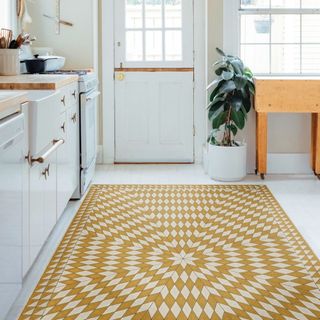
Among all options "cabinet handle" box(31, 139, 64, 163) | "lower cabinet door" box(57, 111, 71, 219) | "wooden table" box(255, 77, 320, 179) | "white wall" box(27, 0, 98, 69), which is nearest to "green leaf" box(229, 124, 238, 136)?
"wooden table" box(255, 77, 320, 179)

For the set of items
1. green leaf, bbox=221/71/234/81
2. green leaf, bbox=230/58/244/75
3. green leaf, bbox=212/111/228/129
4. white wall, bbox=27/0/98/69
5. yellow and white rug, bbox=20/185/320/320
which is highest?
white wall, bbox=27/0/98/69

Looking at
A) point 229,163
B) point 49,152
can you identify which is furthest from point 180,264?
point 229,163

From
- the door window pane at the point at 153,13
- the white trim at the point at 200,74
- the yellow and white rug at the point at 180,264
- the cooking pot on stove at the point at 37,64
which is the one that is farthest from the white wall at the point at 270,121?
the cooking pot on stove at the point at 37,64

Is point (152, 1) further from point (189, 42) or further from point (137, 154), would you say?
point (137, 154)

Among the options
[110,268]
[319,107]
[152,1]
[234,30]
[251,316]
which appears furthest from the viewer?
[152,1]

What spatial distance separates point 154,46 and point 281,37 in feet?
3.82

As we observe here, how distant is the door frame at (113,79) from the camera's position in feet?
18.1

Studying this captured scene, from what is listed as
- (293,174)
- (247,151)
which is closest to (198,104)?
(247,151)

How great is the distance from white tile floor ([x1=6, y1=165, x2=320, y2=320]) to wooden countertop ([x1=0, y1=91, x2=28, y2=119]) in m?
0.83

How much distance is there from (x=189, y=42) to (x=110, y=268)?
3142mm

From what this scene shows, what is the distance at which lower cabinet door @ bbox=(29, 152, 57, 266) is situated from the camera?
103 inches

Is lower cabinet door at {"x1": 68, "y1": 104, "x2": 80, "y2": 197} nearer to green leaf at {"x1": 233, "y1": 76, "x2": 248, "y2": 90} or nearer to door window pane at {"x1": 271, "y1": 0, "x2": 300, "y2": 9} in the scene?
green leaf at {"x1": 233, "y1": 76, "x2": 248, "y2": 90}

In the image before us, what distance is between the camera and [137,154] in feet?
18.8

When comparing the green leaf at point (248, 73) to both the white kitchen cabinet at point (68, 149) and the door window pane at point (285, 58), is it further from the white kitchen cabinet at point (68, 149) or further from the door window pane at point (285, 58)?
the white kitchen cabinet at point (68, 149)
